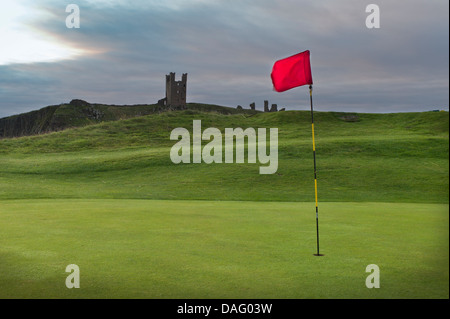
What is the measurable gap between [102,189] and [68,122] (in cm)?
13054

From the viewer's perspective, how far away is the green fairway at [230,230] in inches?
278

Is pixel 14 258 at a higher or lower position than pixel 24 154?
lower

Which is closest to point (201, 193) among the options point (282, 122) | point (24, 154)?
point (24, 154)

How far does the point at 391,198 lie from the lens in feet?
83.0

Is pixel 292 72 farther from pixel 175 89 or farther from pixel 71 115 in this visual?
pixel 71 115

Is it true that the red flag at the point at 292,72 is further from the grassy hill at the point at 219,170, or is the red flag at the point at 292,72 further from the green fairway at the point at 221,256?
the grassy hill at the point at 219,170

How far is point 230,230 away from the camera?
41.1 feet

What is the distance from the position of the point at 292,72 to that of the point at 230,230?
4509 mm

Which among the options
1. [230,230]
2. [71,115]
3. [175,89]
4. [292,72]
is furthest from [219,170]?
[71,115]

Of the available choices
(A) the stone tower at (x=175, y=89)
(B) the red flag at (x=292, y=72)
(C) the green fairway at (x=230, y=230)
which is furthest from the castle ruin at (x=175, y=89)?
(B) the red flag at (x=292, y=72)

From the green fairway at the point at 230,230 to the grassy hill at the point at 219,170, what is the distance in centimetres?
15

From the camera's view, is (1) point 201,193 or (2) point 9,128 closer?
(1) point 201,193

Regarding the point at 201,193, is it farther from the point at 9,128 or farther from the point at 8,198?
the point at 9,128
